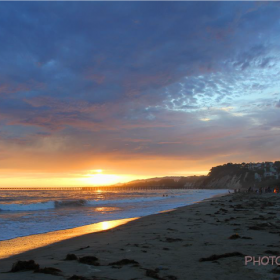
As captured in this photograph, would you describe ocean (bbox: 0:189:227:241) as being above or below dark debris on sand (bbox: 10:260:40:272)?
below

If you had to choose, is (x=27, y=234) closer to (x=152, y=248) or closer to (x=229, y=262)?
(x=152, y=248)

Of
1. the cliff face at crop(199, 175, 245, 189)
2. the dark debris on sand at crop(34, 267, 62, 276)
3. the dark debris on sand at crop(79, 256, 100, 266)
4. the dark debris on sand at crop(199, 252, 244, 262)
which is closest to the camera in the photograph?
the dark debris on sand at crop(34, 267, 62, 276)

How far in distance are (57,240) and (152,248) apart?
4.99m

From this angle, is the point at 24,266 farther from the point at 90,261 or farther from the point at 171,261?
the point at 171,261

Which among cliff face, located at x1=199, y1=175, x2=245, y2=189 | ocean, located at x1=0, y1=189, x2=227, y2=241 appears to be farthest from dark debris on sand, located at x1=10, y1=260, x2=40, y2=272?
cliff face, located at x1=199, y1=175, x2=245, y2=189

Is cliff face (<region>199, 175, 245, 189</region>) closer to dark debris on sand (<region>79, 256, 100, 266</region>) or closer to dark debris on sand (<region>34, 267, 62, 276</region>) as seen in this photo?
dark debris on sand (<region>79, 256, 100, 266</region>)

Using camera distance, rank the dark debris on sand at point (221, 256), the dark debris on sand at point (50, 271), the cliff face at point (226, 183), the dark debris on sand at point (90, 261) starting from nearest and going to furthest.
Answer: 1. the dark debris on sand at point (50, 271)
2. the dark debris on sand at point (221, 256)
3. the dark debris on sand at point (90, 261)
4. the cliff face at point (226, 183)

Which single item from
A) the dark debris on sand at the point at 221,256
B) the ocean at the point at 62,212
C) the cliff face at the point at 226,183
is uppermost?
the dark debris on sand at the point at 221,256

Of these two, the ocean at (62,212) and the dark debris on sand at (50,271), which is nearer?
the dark debris on sand at (50,271)

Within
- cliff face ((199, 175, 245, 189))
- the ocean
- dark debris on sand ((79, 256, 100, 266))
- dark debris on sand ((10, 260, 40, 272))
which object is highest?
dark debris on sand ((10, 260, 40, 272))

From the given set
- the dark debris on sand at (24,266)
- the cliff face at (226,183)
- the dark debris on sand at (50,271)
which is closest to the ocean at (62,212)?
the dark debris on sand at (24,266)

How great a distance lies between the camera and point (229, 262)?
5.11m

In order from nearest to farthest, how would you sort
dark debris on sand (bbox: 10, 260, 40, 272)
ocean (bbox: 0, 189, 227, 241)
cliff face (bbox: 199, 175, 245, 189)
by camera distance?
dark debris on sand (bbox: 10, 260, 40, 272), ocean (bbox: 0, 189, 227, 241), cliff face (bbox: 199, 175, 245, 189)

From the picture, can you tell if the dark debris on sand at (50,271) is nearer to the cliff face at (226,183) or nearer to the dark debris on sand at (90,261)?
the dark debris on sand at (90,261)
